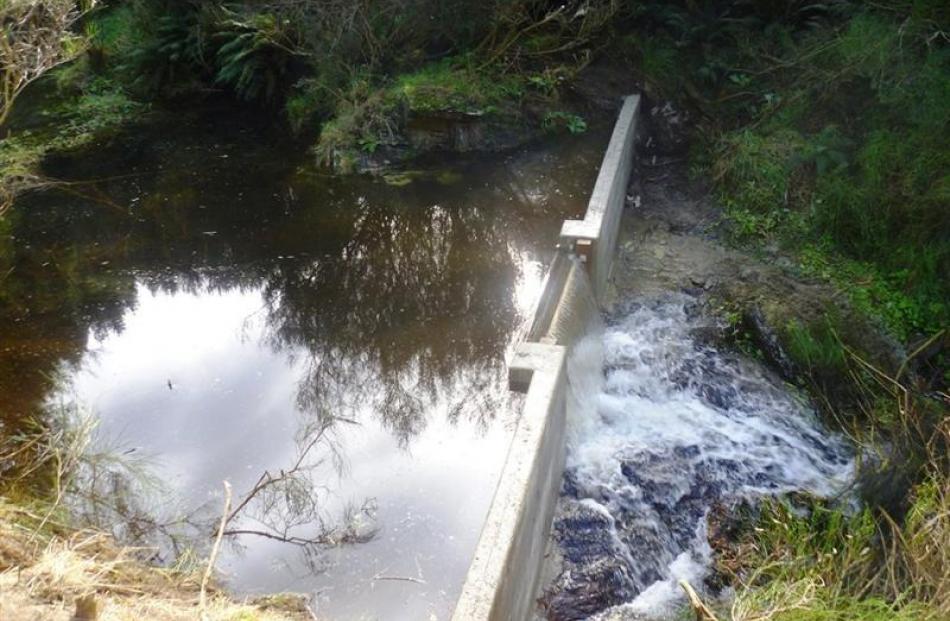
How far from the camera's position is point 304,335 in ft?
22.1

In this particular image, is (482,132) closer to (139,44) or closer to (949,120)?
(949,120)

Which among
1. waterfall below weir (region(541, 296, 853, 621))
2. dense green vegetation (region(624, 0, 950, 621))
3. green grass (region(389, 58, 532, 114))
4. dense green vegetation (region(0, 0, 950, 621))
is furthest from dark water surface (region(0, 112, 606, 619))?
dense green vegetation (region(624, 0, 950, 621))

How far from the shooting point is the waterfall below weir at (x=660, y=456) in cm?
471

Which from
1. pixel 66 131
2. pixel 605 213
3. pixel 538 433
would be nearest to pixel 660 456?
pixel 538 433

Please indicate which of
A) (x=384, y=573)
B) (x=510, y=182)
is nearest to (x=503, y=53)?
(x=510, y=182)

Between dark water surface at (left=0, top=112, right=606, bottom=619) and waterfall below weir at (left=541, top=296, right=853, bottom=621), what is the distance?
706 millimetres

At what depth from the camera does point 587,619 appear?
4.43 metres

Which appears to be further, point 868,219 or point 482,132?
point 482,132

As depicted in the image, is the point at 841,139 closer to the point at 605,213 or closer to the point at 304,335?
the point at 605,213

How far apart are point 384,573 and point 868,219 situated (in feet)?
18.9

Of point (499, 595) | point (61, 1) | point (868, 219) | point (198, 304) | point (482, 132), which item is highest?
point (61, 1)

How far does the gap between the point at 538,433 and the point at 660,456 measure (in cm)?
150

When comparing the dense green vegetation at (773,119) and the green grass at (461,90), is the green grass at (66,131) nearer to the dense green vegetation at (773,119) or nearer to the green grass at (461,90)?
the dense green vegetation at (773,119)

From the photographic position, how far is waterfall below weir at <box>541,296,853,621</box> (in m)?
4.71
